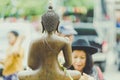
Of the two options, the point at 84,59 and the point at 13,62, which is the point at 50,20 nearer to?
the point at 84,59

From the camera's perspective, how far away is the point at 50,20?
3.73 m

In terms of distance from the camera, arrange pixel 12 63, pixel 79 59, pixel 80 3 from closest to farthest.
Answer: pixel 79 59 < pixel 12 63 < pixel 80 3

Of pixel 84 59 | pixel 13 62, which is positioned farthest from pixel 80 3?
pixel 84 59

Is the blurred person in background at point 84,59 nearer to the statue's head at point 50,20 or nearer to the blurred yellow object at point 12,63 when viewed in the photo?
the statue's head at point 50,20

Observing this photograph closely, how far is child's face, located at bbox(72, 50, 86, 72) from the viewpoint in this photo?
4797 millimetres

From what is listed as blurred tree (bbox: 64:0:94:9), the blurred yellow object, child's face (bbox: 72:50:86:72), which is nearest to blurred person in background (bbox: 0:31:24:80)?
the blurred yellow object

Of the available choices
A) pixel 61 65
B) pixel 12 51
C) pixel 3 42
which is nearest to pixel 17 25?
pixel 3 42

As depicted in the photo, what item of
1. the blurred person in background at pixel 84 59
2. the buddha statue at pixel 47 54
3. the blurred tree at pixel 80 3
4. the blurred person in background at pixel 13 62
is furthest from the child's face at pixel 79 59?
the blurred tree at pixel 80 3

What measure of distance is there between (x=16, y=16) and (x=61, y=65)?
41.9 feet

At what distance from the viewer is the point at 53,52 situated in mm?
3760

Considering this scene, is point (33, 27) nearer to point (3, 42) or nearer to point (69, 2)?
point (3, 42)

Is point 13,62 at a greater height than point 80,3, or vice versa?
point 13,62

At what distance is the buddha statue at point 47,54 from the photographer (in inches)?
147

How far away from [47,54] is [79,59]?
113 cm
